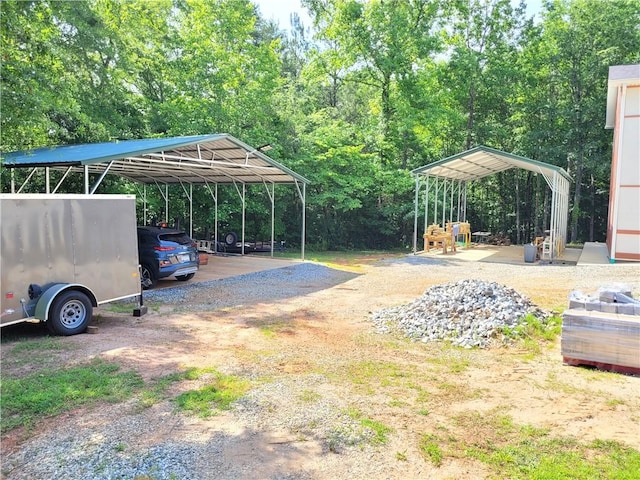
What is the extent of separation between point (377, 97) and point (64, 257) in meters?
21.0

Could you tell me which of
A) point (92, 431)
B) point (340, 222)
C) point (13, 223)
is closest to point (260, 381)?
point (92, 431)

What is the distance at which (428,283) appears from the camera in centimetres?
1115

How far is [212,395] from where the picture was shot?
4.40 meters

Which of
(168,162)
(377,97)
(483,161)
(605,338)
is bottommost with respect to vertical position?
(605,338)

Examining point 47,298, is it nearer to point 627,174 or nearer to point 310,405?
point 310,405

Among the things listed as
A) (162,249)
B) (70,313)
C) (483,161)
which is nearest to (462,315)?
(70,313)

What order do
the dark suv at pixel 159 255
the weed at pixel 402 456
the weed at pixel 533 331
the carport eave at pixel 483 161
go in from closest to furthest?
1. the weed at pixel 402 456
2. the weed at pixel 533 331
3. the dark suv at pixel 159 255
4. the carport eave at pixel 483 161

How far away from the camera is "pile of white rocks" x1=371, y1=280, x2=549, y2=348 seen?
21.2 feet

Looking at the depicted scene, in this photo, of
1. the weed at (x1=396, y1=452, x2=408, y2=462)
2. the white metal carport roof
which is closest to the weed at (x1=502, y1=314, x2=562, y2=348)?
the weed at (x1=396, y1=452, x2=408, y2=462)

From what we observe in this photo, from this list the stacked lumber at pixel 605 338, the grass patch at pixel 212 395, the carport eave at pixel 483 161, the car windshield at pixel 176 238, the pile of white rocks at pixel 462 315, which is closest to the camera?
the grass patch at pixel 212 395

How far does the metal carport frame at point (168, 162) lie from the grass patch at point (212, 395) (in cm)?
499

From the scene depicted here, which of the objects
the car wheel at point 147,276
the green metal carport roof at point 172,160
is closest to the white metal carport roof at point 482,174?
the green metal carport roof at point 172,160

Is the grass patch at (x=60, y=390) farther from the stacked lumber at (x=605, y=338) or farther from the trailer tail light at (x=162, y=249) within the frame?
the trailer tail light at (x=162, y=249)

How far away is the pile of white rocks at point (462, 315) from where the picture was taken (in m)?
6.46
